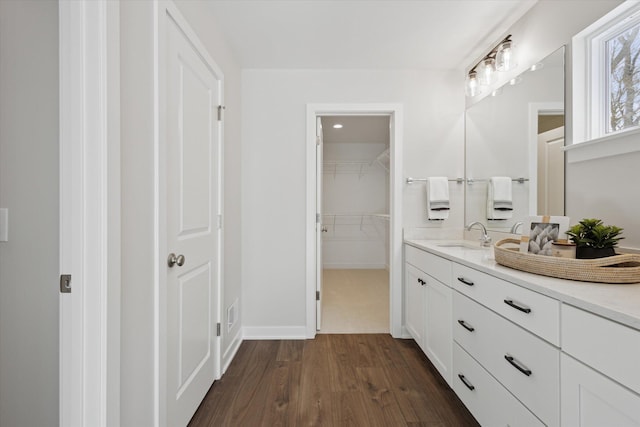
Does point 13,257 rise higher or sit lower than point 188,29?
lower

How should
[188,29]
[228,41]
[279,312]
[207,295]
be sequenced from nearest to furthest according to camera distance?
1. [188,29]
2. [207,295]
3. [228,41]
4. [279,312]

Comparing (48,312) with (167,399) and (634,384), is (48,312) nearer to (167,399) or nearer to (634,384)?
(167,399)

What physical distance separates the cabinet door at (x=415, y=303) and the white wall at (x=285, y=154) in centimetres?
52

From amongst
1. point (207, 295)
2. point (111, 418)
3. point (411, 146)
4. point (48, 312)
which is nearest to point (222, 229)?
point (207, 295)

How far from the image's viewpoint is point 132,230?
1081mm

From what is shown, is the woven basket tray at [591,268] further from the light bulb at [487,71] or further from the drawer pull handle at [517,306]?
the light bulb at [487,71]

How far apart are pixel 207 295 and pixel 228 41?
183 centimetres

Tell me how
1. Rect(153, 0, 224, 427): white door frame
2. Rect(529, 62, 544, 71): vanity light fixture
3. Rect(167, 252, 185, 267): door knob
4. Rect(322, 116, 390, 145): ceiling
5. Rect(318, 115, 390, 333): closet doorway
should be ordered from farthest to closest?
Rect(318, 115, 390, 333): closet doorway → Rect(322, 116, 390, 145): ceiling → Rect(529, 62, 544, 71): vanity light fixture → Rect(167, 252, 185, 267): door knob → Rect(153, 0, 224, 427): white door frame

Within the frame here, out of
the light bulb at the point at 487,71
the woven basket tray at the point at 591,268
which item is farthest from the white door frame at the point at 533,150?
the woven basket tray at the point at 591,268

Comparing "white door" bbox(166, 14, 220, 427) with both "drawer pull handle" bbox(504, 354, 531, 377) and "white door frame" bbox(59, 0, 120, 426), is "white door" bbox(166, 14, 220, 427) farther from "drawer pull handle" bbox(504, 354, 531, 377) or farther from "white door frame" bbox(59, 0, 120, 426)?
"drawer pull handle" bbox(504, 354, 531, 377)

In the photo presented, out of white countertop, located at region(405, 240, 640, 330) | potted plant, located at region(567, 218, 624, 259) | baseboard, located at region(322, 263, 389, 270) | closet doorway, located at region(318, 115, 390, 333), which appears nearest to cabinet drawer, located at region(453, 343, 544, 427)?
white countertop, located at region(405, 240, 640, 330)

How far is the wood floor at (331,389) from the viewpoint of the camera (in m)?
1.59

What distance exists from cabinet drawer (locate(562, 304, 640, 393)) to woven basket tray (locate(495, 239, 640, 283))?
0.24m

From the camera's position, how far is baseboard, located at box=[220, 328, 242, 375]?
2071mm
